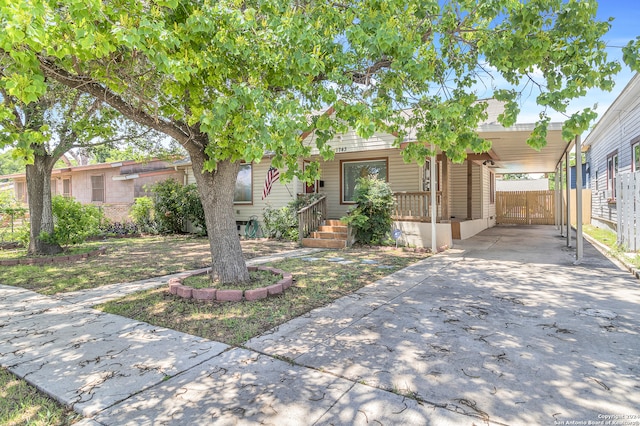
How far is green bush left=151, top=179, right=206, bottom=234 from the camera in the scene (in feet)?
43.4

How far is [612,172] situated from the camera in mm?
12188

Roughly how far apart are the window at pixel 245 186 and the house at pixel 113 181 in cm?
331

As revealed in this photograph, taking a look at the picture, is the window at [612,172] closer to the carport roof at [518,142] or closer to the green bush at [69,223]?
the carport roof at [518,142]

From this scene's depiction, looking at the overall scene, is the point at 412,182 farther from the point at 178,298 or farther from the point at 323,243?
the point at 178,298

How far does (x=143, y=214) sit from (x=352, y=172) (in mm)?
8468

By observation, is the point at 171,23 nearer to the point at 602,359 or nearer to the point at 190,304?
the point at 190,304

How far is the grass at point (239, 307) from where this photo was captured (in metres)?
3.64

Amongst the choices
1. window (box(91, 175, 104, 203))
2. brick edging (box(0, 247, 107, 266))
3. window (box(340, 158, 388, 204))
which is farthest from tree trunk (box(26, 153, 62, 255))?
window (box(91, 175, 104, 203))

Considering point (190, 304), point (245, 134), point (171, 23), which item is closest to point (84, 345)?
point (190, 304)

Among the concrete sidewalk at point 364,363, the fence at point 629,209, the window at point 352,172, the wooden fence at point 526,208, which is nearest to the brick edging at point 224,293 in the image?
the concrete sidewalk at point 364,363

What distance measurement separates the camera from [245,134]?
331 cm

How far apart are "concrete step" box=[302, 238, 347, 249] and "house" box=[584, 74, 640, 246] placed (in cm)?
646

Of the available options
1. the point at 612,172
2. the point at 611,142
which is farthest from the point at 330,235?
the point at 611,142

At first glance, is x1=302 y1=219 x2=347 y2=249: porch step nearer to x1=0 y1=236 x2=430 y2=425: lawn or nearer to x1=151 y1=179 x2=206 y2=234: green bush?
x1=0 y1=236 x2=430 y2=425: lawn
